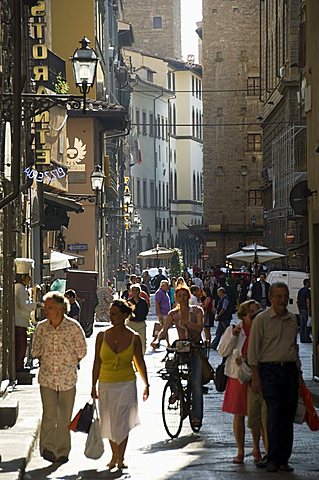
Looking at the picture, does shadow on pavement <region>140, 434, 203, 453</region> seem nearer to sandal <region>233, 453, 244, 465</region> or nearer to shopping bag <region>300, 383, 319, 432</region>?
sandal <region>233, 453, 244, 465</region>

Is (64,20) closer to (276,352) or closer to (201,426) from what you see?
(201,426)

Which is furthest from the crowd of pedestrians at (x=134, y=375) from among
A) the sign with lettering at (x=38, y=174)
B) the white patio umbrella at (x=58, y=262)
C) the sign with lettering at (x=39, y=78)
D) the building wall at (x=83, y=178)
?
the building wall at (x=83, y=178)

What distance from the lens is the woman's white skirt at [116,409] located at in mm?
12203

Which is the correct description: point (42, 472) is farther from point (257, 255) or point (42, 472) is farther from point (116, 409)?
point (257, 255)

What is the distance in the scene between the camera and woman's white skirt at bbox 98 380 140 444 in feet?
40.0

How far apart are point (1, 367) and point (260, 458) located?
5.55 metres

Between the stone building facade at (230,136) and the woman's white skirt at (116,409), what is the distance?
7736 centimetres

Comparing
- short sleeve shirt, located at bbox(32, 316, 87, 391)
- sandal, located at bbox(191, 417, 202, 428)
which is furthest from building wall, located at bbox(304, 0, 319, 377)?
short sleeve shirt, located at bbox(32, 316, 87, 391)

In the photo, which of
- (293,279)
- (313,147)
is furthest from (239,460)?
(293,279)

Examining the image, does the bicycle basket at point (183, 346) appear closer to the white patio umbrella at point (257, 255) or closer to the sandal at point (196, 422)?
the sandal at point (196, 422)

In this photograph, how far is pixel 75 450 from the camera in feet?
44.6

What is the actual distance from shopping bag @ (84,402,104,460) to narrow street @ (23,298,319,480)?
145 millimetres

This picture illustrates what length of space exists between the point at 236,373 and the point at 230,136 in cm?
7852

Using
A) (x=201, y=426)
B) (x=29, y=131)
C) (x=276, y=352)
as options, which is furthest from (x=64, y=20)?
(x=276, y=352)
